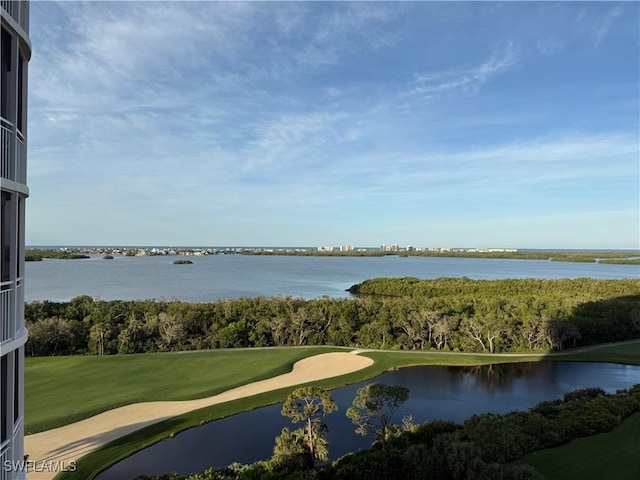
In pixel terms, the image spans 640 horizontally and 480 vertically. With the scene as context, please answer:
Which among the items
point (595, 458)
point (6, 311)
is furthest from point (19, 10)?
point (595, 458)

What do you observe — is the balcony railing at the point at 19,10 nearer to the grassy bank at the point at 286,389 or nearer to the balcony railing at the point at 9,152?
the balcony railing at the point at 9,152

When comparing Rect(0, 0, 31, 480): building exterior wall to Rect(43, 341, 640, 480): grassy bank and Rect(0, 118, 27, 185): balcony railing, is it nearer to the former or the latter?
Rect(0, 118, 27, 185): balcony railing

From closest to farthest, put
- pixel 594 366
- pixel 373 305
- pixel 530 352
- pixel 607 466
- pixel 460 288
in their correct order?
pixel 607 466
pixel 594 366
pixel 530 352
pixel 373 305
pixel 460 288

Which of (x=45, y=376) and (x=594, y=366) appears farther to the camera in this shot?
(x=594, y=366)

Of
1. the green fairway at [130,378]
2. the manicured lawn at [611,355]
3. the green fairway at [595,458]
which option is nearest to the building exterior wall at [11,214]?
the green fairway at [595,458]

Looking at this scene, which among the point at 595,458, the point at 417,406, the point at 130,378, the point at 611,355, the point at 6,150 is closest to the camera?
the point at 6,150

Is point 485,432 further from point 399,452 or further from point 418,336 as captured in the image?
point 418,336

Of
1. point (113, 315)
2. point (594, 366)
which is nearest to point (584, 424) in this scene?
point (594, 366)

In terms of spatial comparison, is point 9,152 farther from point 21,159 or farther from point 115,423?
point 115,423
